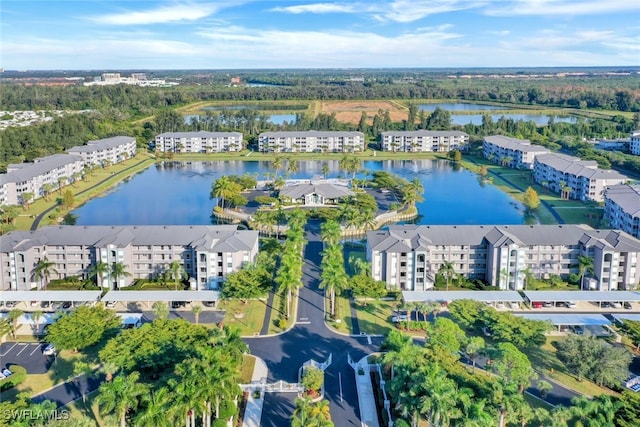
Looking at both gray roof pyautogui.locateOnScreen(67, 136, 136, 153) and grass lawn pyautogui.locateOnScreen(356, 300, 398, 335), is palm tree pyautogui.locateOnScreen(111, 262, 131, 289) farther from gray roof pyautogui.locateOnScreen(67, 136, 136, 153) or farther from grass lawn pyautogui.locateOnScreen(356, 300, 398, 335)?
gray roof pyautogui.locateOnScreen(67, 136, 136, 153)

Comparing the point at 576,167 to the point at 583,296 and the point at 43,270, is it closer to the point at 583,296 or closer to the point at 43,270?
the point at 583,296

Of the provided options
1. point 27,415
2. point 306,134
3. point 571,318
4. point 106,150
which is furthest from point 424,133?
point 27,415

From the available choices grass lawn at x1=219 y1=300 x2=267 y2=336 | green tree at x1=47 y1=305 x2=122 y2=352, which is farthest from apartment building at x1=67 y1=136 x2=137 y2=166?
green tree at x1=47 y1=305 x2=122 y2=352

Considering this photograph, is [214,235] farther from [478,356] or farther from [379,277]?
[478,356]

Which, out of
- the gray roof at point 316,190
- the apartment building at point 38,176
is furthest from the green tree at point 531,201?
the apartment building at point 38,176

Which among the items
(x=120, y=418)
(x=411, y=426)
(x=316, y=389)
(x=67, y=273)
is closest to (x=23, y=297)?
(x=67, y=273)

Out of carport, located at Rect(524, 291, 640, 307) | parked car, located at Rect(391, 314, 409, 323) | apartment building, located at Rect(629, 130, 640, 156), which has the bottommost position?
parked car, located at Rect(391, 314, 409, 323)
